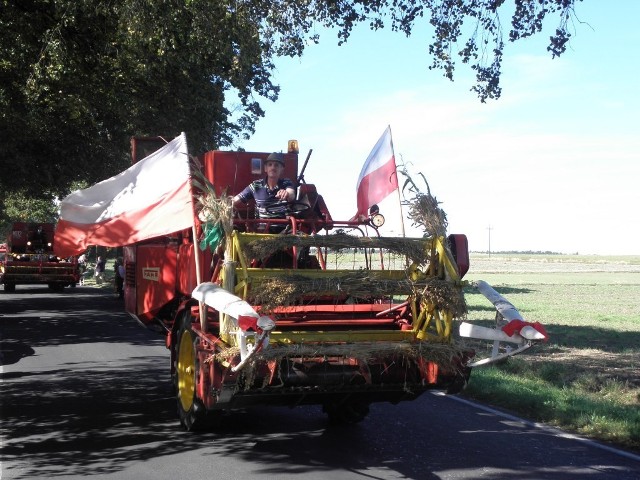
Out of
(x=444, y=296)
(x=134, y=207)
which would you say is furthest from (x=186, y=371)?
(x=444, y=296)

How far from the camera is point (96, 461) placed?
21.3 feet

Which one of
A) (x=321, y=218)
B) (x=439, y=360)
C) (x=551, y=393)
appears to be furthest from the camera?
(x=551, y=393)

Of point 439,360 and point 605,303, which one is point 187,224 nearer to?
point 439,360

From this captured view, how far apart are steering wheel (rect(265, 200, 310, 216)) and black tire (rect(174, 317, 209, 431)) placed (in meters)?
1.33

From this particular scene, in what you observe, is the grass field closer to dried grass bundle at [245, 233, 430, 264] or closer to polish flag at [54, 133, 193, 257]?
dried grass bundle at [245, 233, 430, 264]

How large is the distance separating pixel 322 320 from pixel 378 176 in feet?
7.69

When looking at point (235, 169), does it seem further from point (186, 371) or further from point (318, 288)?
point (318, 288)

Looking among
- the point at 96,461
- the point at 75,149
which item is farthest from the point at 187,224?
the point at 75,149

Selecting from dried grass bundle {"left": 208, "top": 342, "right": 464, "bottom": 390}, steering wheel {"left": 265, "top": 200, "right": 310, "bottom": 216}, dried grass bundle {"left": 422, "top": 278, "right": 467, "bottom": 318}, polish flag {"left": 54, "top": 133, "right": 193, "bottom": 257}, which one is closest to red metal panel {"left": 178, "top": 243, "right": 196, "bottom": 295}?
polish flag {"left": 54, "top": 133, "right": 193, "bottom": 257}

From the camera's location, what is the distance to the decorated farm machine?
19.5 feet

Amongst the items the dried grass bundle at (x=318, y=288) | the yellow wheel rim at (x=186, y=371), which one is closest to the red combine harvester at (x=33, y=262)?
the yellow wheel rim at (x=186, y=371)

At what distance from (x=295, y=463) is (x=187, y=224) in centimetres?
224

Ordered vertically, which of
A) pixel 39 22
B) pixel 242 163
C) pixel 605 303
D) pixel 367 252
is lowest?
pixel 605 303

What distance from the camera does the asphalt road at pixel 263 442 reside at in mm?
6207
